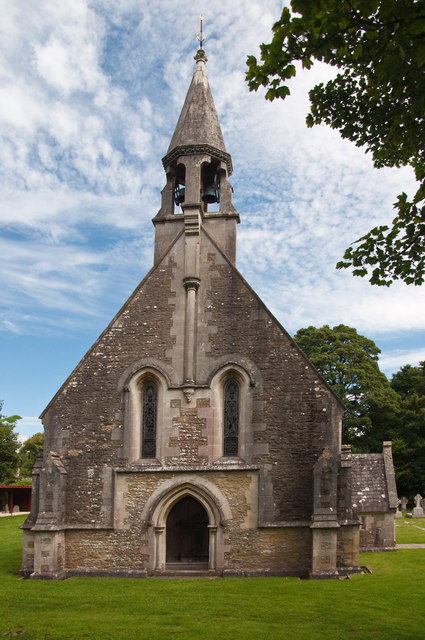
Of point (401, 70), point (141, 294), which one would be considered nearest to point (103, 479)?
point (141, 294)

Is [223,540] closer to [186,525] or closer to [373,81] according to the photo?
[186,525]

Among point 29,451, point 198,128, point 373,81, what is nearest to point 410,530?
point 198,128

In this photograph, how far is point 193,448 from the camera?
1711 cm

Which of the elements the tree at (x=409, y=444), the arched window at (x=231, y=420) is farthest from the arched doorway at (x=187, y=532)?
the tree at (x=409, y=444)

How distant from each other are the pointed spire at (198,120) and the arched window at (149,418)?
27.9 ft

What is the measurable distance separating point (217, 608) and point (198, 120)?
15.7 meters

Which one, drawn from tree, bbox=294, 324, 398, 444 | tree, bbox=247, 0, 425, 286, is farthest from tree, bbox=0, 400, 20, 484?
tree, bbox=247, 0, 425, 286

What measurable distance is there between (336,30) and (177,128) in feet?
50.7

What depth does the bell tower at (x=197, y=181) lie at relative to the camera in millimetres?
19984

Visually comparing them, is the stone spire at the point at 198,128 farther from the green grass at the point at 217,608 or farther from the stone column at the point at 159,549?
the green grass at the point at 217,608

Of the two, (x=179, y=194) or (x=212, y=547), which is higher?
(x=179, y=194)

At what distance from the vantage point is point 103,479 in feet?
56.3

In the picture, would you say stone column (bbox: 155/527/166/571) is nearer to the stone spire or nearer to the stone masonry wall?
the stone masonry wall

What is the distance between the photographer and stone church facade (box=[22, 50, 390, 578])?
16.1 meters
